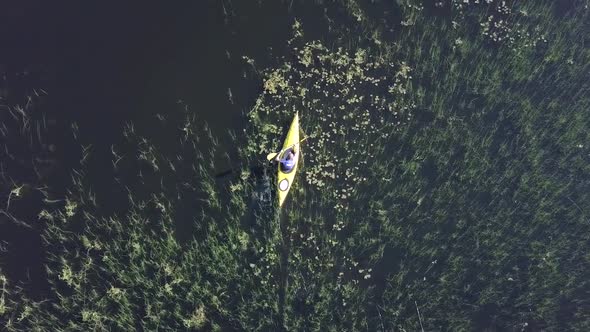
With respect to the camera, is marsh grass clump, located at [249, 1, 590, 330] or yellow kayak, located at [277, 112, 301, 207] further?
marsh grass clump, located at [249, 1, 590, 330]

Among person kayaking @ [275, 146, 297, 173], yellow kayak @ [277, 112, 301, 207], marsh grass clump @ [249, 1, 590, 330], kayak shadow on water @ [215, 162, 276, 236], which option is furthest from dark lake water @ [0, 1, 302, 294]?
person kayaking @ [275, 146, 297, 173]

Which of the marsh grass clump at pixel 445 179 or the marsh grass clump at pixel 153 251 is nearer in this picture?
the marsh grass clump at pixel 153 251

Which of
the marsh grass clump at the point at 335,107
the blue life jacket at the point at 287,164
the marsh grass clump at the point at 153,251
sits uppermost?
the marsh grass clump at the point at 335,107

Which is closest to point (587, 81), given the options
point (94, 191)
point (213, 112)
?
point (213, 112)

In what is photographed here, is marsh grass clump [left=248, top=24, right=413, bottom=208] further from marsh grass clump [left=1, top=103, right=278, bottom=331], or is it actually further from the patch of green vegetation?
marsh grass clump [left=1, top=103, right=278, bottom=331]

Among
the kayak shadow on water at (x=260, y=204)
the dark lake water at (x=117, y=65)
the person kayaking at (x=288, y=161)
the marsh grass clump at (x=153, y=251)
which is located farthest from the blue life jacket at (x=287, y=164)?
the dark lake water at (x=117, y=65)

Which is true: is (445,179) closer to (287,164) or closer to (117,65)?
(287,164)

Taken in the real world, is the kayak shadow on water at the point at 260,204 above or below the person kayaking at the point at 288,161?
below

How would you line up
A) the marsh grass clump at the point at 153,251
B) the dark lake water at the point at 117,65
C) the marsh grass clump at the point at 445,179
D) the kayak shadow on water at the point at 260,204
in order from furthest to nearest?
the marsh grass clump at the point at 445,179
the kayak shadow on water at the point at 260,204
the dark lake water at the point at 117,65
the marsh grass clump at the point at 153,251

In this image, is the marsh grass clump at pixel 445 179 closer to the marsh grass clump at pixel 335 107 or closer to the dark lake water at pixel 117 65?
the marsh grass clump at pixel 335 107
